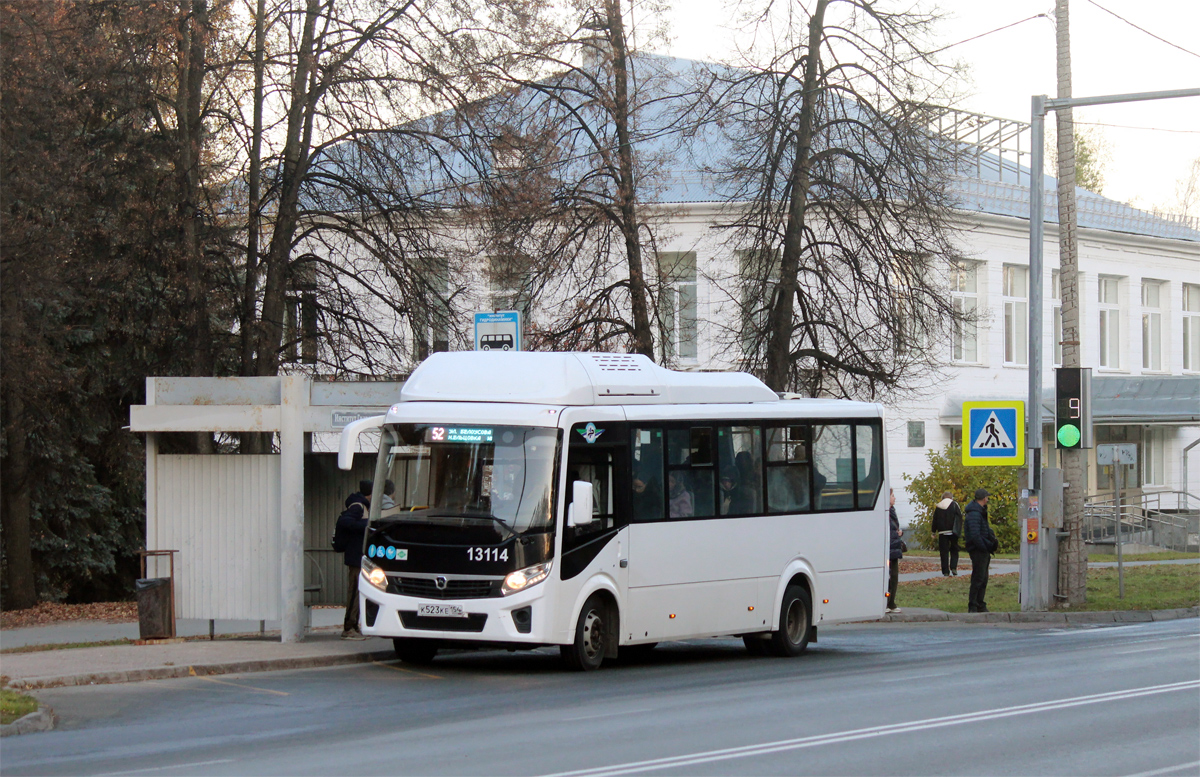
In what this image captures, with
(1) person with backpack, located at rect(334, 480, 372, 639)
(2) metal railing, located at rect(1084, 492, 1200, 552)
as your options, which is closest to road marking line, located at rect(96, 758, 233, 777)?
(1) person with backpack, located at rect(334, 480, 372, 639)

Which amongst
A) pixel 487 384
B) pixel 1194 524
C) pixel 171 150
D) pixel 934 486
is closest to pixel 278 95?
pixel 171 150

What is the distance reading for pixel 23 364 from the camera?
835 inches

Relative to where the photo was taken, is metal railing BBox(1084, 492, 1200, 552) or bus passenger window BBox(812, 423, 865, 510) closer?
bus passenger window BBox(812, 423, 865, 510)

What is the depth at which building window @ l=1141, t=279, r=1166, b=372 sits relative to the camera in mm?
55094

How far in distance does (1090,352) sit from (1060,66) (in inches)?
1276

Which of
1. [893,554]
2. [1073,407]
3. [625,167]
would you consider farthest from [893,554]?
[625,167]

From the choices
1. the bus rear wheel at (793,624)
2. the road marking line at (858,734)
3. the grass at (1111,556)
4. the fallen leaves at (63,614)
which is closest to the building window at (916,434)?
the grass at (1111,556)

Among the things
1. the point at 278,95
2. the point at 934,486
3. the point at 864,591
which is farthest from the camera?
the point at 934,486

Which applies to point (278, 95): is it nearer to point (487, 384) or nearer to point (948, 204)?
point (487, 384)

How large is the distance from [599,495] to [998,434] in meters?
9.97

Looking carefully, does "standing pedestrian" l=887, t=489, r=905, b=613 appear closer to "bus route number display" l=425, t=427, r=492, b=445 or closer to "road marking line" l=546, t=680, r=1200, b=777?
"road marking line" l=546, t=680, r=1200, b=777

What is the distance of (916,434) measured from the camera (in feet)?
150

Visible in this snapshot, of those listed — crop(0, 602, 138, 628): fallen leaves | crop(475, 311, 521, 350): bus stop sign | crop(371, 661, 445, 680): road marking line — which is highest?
crop(475, 311, 521, 350): bus stop sign

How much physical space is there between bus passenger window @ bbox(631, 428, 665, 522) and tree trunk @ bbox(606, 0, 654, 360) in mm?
7733
